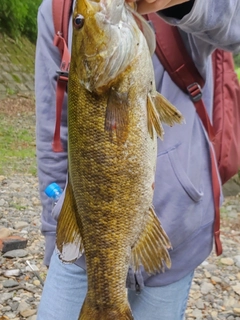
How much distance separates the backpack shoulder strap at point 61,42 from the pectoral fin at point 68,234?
0.50 m

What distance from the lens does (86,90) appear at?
5.47 feet

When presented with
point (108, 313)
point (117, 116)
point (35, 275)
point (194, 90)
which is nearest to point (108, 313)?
point (108, 313)

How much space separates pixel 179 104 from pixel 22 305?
3.07 metres

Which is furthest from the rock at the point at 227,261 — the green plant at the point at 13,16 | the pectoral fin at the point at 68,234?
the green plant at the point at 13,16

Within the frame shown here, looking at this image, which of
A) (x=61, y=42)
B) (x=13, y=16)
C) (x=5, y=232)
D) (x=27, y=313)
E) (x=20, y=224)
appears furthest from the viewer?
(x=13, y=16)

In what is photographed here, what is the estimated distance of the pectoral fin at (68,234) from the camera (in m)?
1.84

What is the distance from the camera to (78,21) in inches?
64.1

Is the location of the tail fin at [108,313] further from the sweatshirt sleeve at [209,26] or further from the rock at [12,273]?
the rock at [12,273]

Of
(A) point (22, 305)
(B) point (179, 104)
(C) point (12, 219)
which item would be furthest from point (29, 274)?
(B) point (179, 104)

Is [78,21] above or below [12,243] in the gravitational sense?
above

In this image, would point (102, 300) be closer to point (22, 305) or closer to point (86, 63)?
point (86, 63)

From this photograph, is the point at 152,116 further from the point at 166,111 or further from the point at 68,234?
the point at 68,234

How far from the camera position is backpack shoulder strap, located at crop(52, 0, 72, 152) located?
218 centimetres

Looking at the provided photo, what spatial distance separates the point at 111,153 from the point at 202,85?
652 mm
